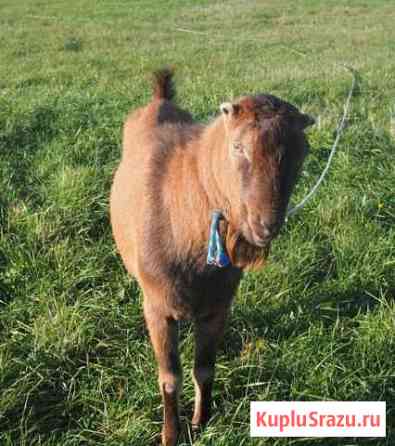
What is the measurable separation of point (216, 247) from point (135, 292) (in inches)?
68.1

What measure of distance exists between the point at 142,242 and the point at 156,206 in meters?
0.20

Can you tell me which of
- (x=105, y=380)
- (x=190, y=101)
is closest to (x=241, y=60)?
(x=190, y=101)

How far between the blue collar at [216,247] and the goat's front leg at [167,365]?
0.57 metres

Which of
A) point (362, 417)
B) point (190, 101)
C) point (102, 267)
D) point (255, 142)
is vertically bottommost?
point (362, 417)

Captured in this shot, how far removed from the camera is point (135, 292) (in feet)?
12.9

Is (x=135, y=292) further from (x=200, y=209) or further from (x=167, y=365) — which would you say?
(x=200, y=209)

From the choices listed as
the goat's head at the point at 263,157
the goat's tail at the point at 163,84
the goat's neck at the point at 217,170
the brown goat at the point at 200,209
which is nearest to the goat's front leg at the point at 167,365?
the brown goat at the point at 200,209

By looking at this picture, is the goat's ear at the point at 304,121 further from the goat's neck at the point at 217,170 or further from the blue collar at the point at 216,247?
the blue collar at the point at 216,247

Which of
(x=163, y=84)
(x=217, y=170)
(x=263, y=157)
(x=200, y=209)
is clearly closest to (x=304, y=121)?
(x=263, y=157)

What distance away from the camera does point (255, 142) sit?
1.94 meters

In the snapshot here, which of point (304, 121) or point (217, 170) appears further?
point (217, 170)

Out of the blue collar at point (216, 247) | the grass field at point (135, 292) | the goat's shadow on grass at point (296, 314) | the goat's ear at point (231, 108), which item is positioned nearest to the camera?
the goat's ear at point (231, 108)

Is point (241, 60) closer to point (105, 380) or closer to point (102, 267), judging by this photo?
point (102, 267)

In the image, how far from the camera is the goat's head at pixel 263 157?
75.9 inches
